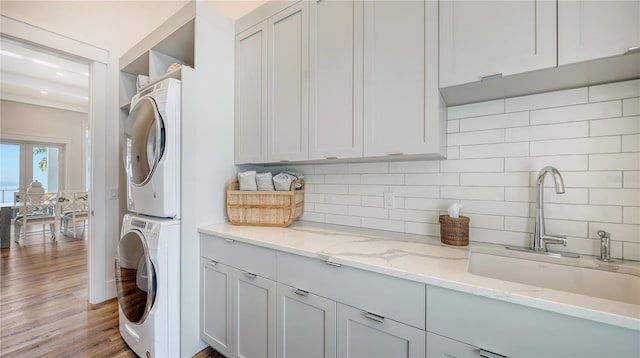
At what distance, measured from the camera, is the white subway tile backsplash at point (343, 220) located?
1.81 m

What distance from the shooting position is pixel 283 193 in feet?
5.82

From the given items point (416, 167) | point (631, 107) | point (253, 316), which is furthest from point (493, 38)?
point (253, 316)

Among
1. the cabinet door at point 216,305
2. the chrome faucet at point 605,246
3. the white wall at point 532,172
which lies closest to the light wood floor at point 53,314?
the cabinet door at point 216,305

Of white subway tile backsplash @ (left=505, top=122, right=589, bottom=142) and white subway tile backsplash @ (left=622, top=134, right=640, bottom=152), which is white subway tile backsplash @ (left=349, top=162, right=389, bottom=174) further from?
white subway tile backsplash @ (left=622, top=134, right=640, bottom=152)

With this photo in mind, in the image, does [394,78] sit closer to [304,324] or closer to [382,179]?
[382,179]

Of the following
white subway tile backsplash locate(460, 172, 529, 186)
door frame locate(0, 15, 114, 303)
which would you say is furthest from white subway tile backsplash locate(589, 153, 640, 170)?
door frame locate(0, 15, 114, 303)

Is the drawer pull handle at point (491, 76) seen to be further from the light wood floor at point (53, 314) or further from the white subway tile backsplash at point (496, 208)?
the light wood floor at point (53, 314)

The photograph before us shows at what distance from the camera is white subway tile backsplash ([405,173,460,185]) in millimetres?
1446

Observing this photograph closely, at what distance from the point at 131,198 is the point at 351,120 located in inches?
67.8

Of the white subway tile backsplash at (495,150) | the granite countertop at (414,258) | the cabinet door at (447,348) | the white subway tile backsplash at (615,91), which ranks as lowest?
the cabinet door at (447,348)

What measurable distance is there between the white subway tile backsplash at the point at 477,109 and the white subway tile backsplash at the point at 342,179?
2.33 ft

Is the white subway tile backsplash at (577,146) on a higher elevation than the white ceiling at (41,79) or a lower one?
lower

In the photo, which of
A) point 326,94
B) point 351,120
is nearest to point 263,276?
point 351,120

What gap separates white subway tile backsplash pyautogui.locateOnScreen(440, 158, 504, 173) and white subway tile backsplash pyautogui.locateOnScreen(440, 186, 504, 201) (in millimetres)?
97
